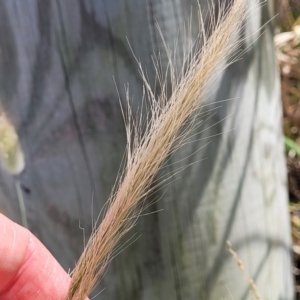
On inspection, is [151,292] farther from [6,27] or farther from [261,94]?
[6,27]

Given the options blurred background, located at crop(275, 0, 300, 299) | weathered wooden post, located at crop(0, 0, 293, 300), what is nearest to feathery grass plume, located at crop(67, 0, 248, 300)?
weathered wooden post, located at crop(0, 0, 293, 300)

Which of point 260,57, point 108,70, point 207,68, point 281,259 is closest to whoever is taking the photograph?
point 207,68

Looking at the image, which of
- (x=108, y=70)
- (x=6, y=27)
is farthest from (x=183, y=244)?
(x=6, y=27)

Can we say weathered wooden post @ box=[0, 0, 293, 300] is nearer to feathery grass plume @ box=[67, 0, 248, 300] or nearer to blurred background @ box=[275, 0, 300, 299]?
feathery grass plume @ box=[67, 0, 248, 300]

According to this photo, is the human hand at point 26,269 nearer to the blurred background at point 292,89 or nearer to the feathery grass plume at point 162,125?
the feathery grass plume at point 162,125

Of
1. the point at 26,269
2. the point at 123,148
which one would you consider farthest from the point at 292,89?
the point at 26,269

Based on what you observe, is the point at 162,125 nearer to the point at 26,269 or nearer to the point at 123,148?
the point at 123,148
